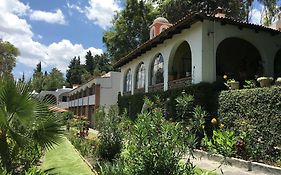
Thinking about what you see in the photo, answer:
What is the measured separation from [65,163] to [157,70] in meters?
12.2

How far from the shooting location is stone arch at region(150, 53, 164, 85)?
24062 millimetres

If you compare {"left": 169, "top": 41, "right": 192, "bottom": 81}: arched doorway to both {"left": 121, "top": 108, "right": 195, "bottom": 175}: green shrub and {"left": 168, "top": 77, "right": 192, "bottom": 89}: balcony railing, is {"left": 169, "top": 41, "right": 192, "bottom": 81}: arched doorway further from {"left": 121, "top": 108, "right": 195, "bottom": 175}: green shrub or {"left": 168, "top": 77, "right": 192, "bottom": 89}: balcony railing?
{"left": 121, "top": 108, "right": 195, "bottom": 175}: green shrub

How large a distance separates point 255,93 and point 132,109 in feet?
51.8

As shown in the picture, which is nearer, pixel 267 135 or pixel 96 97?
pixel 267 135

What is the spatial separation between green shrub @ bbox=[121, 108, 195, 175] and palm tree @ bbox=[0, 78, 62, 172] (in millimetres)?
4116

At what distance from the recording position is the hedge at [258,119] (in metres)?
12.8

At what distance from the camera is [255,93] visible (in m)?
14.0

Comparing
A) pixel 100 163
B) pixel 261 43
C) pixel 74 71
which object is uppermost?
pixel 74 71

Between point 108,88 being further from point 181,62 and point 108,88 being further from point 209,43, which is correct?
point 209,43

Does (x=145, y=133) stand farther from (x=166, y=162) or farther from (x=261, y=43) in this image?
(x=261, y=43)

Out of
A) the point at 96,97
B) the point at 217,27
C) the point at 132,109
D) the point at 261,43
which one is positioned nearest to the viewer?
the point at 217,27

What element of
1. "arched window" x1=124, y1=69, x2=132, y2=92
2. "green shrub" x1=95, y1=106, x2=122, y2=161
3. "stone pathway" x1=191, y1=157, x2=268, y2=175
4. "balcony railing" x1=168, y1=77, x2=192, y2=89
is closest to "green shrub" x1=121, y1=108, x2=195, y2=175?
"stone pathway" x1=191, y1=157, x2=268, y2=175

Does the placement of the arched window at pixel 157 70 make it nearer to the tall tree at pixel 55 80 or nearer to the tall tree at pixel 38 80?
the tall tree at pixel 38 80

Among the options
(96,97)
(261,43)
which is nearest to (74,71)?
(96,97)
